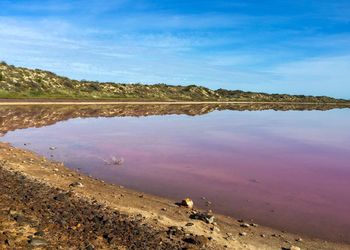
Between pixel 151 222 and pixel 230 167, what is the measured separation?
26.5ft

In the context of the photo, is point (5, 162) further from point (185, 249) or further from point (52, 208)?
point (185, 249)

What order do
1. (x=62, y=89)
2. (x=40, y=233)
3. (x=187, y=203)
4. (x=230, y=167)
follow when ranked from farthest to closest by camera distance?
(x=62, y=89) → (x=230, y=167) → (x=187, y=203) → (x=40, y=233)

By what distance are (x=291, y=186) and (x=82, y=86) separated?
73644 mm

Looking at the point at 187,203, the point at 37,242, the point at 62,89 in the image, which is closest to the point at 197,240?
the point at 187,203

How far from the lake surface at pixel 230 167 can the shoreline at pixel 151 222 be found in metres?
0.79

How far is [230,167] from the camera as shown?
17.3 metres

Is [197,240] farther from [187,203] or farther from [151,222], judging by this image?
[187,203]

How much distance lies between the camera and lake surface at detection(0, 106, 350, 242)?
37.4 feet

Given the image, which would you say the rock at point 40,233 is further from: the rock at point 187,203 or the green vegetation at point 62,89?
the green vegetation at point 62,89

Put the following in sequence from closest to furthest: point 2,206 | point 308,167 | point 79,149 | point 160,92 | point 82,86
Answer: point 2,206
point 308,167
point 79,149
point 82,86
point 160,92

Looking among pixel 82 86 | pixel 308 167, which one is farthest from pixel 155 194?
pixel 82 86

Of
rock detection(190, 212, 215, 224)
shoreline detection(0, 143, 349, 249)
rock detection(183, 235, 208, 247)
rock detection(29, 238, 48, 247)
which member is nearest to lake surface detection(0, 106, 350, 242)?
shoreline detection(0, 143, 349, 249)

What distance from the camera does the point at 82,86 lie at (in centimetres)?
8350

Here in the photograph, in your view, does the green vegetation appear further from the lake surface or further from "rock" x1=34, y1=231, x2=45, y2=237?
"rock" x1=34, y1=231, x2=45, y2=237
